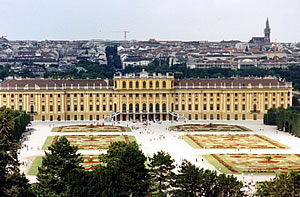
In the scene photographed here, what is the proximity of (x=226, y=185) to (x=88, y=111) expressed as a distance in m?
71.9

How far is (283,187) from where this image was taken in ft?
154

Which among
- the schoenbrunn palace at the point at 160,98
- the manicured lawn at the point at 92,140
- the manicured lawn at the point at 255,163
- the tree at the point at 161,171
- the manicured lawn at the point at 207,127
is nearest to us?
the tree at the point at 161,171

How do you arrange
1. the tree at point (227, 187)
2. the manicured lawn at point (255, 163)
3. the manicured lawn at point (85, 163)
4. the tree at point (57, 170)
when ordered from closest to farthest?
1. the tree at point (57, 170)
2. the tree at point (227, 187)
3. the manicured lawn at point (85, 163)
4. the manicured lawn at point (255, 163)

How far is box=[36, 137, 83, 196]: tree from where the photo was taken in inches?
1917

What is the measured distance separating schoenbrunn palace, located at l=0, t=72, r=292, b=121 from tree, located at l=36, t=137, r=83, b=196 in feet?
218

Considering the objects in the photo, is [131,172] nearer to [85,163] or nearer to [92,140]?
[85,163]

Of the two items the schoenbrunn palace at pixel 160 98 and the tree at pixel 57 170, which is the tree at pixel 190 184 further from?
the schoenbrunn palace at pixel 160 98

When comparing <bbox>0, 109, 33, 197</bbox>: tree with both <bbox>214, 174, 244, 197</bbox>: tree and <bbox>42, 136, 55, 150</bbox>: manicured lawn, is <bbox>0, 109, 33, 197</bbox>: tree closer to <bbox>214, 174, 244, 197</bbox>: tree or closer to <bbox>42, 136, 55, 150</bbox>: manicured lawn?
<bbox>214, 174, 244, 197</bbox>: tree

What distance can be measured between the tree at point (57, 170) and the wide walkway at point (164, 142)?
10.8m

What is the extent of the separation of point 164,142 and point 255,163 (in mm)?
19712

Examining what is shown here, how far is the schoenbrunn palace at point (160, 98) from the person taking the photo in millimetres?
119375

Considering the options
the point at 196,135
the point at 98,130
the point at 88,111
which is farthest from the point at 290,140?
the point at 88,111

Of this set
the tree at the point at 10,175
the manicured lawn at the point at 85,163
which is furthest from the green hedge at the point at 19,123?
the tree at the point at 10,175

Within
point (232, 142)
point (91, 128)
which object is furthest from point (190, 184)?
point (91, 128)
